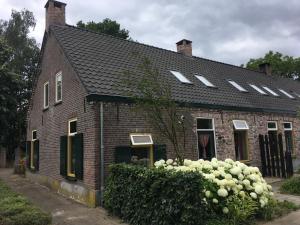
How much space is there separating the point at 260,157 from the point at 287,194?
458 centimetres

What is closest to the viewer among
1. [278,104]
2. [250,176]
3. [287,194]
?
[250,176]

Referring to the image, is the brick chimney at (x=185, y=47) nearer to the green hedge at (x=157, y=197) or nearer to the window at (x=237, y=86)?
the window at (x=237, y=86)

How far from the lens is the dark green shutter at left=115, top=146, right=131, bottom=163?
912cm

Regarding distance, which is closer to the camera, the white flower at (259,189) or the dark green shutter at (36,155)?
the white flower at (259,189)

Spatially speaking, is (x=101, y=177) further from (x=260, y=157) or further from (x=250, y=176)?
(x=260, y=157)

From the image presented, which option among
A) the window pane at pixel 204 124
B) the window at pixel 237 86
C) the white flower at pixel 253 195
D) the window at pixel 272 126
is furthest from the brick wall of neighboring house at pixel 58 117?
the window at pixel 272 126

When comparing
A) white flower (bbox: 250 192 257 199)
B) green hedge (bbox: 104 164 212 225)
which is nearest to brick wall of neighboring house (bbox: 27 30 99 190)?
green hedge (bbox: 104 164 212 225)

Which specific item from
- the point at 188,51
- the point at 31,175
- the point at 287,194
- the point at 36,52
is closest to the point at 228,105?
the point at 287,194

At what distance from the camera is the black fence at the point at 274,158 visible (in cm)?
1320

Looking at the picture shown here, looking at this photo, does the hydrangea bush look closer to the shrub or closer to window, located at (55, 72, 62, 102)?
the shrub

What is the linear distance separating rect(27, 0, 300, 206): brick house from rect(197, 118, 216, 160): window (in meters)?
0.04

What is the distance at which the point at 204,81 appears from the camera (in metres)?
14.8

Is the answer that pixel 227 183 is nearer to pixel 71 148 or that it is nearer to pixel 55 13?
pixel 71 148

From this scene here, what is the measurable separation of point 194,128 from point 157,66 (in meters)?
Answer: 3.61
